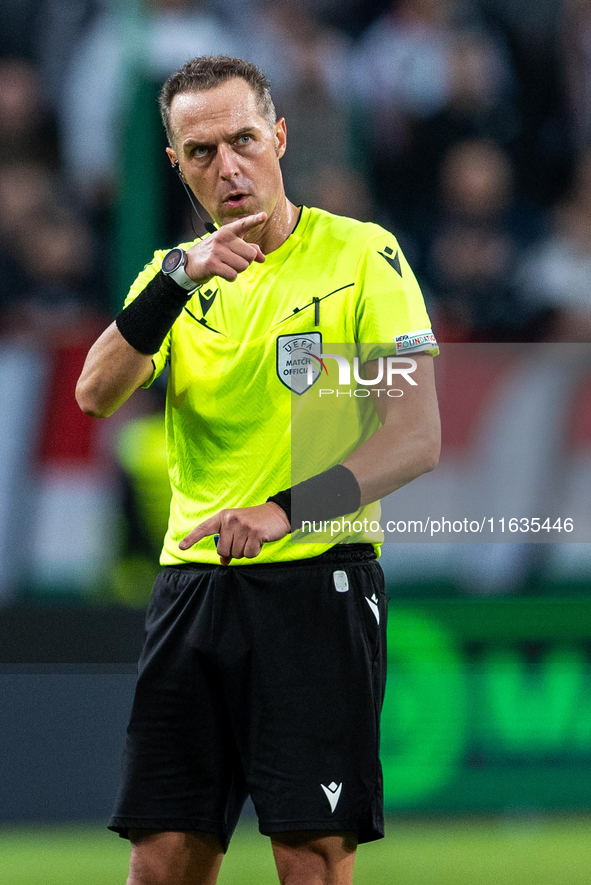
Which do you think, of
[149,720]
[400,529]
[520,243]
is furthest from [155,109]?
[149,720]

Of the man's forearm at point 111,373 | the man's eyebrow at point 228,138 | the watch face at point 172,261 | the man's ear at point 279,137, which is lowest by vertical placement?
the man's forearm at point 111,373

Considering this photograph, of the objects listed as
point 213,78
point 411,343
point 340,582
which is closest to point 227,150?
point 213,78

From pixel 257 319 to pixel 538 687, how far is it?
2261 mm

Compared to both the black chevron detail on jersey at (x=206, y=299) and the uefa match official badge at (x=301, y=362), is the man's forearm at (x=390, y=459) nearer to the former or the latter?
the uefa match official badge at (x=301, y=362)

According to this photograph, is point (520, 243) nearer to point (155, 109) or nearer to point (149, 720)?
point (155, 109)

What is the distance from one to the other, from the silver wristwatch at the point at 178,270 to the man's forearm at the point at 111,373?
0.51 ft

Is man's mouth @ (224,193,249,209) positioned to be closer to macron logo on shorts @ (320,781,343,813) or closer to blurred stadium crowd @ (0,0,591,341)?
macron logo on shorts @ (320,781,343,813)

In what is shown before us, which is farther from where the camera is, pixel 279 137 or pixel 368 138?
pixel 368 138

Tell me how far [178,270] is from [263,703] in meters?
0.77

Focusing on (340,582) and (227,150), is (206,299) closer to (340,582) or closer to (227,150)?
(227,150)

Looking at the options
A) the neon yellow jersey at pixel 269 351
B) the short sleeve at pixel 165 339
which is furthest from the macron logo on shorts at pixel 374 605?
the short sleeve at pixel 165 339

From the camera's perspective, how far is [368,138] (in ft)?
14.7

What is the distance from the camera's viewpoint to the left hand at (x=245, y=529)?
75.3 inches

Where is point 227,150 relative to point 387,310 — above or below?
above
